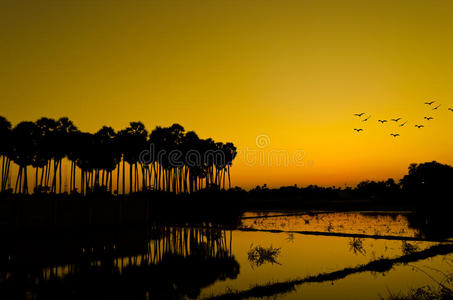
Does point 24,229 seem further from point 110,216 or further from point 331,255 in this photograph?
point 331,255

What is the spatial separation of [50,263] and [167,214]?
39148 millimetres

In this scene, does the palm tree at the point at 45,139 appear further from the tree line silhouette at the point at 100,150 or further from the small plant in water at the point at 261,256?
the small plant in water at the point at 261,256

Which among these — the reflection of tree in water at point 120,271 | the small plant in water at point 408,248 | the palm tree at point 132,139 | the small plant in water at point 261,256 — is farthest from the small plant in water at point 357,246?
the palm tree at point 132,139

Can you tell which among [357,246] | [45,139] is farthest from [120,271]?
[45,139]

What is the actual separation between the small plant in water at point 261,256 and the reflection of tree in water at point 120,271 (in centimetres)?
117

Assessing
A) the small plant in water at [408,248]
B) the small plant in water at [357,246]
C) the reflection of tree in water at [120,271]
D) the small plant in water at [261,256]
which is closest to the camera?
the reflection of tree in water at [120,271]

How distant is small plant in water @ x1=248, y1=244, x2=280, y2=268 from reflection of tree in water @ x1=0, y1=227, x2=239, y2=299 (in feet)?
3.84

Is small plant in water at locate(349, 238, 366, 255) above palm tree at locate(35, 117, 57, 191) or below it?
below

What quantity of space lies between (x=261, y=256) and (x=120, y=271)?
8695 millimetres

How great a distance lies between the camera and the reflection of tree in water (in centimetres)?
1475

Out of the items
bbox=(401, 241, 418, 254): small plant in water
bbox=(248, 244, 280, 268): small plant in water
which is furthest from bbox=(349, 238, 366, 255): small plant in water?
bbox=(248, 244, 280, 268): small plant in water

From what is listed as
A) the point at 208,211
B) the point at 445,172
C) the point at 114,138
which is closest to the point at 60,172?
the point at 114,138

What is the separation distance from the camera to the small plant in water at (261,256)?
21.7 meters

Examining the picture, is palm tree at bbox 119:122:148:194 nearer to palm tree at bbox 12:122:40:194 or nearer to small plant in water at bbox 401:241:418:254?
palm tree at bbox 12:122:40:194
